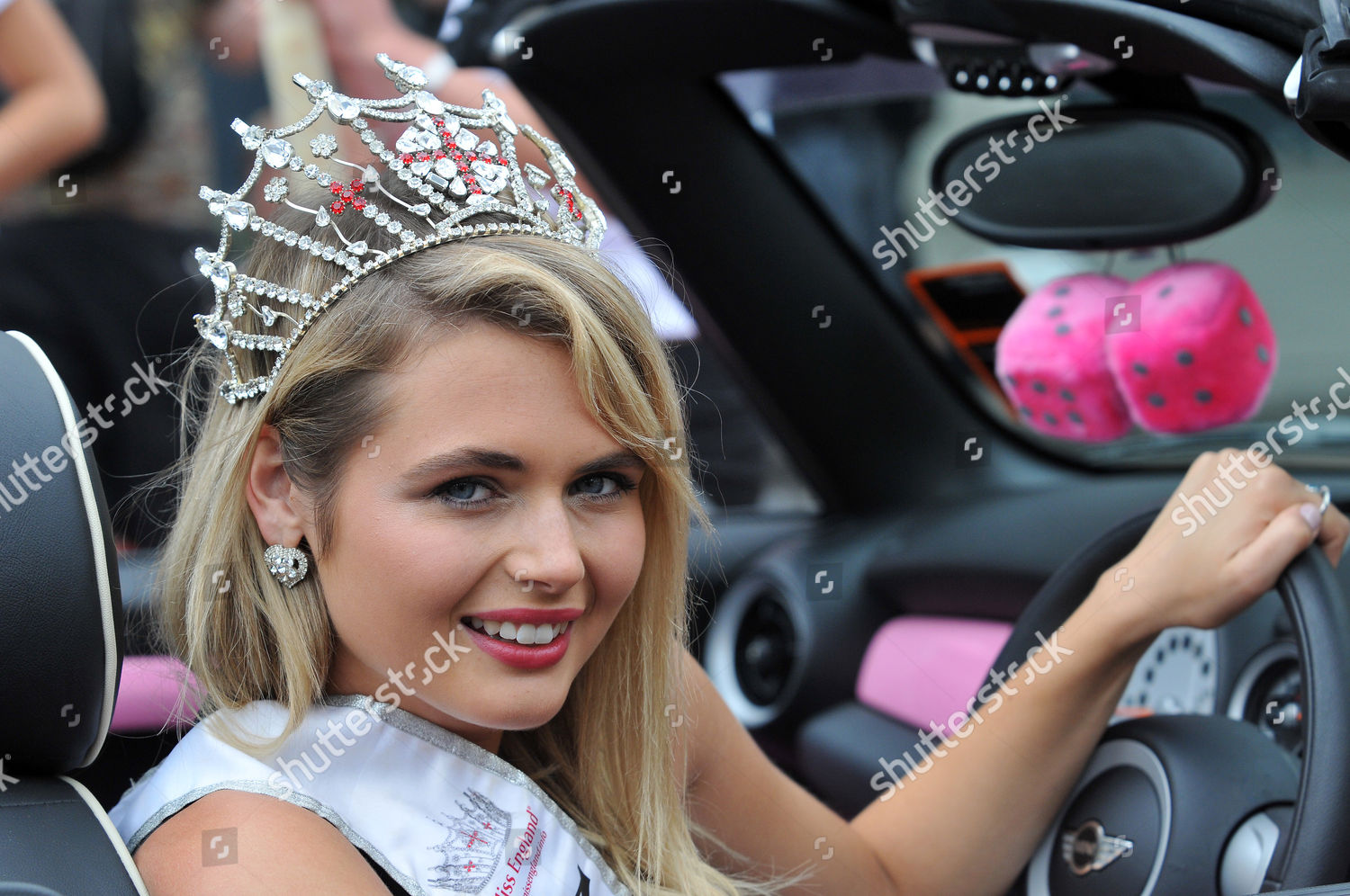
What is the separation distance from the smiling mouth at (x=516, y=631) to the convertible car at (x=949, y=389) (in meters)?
0.29

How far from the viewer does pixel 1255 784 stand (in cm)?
130

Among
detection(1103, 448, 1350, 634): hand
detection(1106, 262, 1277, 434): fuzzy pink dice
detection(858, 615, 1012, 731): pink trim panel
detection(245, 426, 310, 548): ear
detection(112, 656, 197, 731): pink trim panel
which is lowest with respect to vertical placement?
detection(858, 615, 1012, 731): pink trim panel

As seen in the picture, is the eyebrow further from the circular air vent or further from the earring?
the circular air vent

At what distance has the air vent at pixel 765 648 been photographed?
246 cm

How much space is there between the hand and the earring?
838mm

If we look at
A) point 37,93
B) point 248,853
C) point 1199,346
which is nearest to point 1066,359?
point 1199,346

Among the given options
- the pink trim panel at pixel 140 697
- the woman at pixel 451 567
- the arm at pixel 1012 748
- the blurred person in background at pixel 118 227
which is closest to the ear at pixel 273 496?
the woman at pixel 451 567

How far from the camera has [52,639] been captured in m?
0.97

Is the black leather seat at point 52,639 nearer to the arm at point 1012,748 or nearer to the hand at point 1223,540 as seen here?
the arm at point 1012,748

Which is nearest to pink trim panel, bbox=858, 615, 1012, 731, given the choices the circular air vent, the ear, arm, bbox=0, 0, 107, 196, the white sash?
the circular air vent

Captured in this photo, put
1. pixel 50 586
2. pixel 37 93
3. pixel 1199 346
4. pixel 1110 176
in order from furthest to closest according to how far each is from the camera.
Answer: pixel 37 93 → pixel 1199 346 → pixel 1110 176 → pixel 50 586

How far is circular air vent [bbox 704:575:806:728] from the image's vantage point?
245 centimetres

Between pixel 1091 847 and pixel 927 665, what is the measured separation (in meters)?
0.83

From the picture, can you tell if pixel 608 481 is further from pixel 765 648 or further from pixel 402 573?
pixel 765 648
